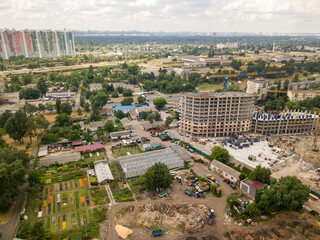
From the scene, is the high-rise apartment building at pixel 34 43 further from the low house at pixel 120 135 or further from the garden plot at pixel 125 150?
the garden plot at pixel 125 150

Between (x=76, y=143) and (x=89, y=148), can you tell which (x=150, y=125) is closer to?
(x=89, y=148)

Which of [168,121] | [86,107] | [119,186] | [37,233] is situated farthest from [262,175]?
[86,107]

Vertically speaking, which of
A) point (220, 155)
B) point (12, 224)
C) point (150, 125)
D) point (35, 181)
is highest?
point (35, 181)

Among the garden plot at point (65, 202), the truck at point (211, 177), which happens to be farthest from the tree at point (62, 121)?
the truck at point (211, 177)

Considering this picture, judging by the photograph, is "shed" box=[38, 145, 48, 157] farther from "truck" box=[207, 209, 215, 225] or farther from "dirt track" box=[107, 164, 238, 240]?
"truck" box=[207, 209, 215, 225]

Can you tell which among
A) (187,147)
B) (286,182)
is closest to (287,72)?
(187,147)

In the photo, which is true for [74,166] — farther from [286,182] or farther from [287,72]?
[287,72]
